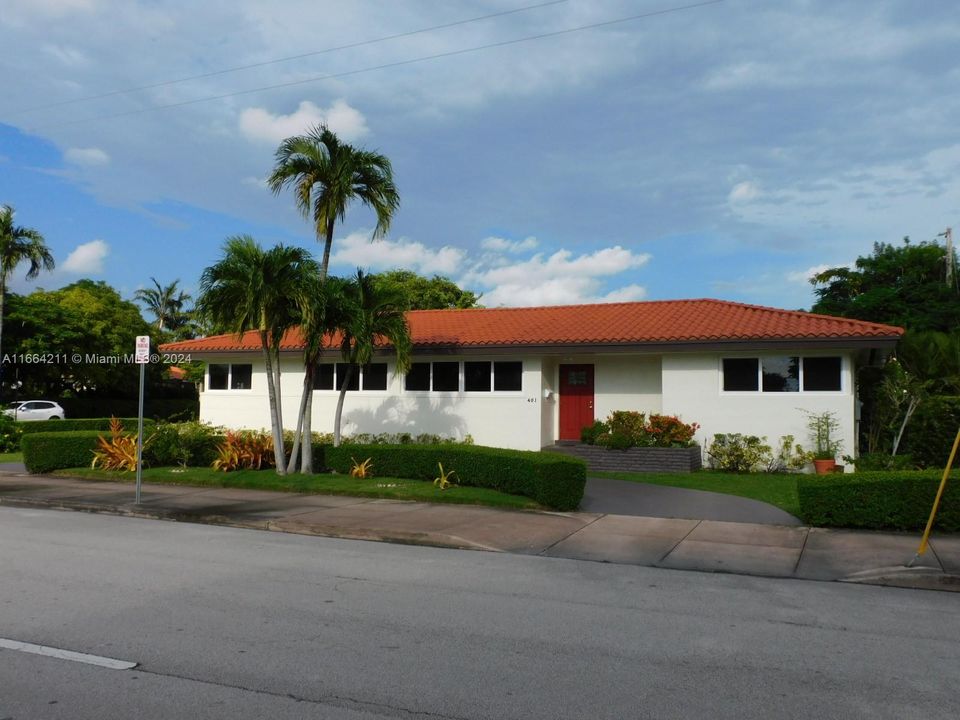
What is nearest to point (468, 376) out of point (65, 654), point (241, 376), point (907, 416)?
point (241, 376)

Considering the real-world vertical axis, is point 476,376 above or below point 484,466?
above

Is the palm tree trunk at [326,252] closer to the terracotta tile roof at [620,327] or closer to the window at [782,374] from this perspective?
the terracotta tile roof at [620,327]

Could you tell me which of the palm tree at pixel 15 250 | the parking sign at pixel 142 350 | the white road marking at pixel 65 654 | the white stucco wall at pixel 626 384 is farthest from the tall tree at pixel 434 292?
the white road marking at pixel 65 654

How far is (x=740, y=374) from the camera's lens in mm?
19031

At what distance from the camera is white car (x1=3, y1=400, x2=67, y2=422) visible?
36469 mm

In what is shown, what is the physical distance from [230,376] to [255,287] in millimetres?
10384

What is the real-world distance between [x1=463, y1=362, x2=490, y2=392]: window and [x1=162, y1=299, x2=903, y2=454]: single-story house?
0.10 ft

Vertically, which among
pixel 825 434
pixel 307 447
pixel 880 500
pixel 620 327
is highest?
pixel 620 327

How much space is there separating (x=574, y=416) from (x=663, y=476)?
14.8 feet

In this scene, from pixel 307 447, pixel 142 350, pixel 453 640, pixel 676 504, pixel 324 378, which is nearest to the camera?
pixel 453 640

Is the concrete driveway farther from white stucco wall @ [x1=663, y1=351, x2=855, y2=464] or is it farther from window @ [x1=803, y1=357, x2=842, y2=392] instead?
window @ [x1=803, y1=357, x2=842, y2=392]

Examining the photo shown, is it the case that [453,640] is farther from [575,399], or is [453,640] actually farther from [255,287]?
[575,399]

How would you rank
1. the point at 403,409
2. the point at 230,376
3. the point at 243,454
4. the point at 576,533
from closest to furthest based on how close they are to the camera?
the point at 576,533, the point at 243,454, the point at 403,409, the point at 230,376

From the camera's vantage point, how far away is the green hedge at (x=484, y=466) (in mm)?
13079
